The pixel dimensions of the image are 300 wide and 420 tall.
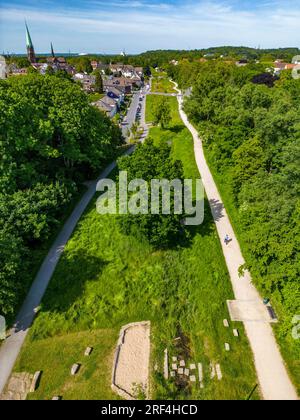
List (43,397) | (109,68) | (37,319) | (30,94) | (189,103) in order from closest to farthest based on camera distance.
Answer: (43,397)
(37,319)
(30,94)
(189,103)
(109,68)

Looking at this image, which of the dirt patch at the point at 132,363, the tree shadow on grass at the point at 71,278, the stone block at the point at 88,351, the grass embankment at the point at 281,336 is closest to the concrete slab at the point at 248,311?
the grass embankment at the point at 281,336

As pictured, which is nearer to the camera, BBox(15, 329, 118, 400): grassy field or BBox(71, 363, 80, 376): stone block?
BBox(15, 329, 118, 400): grassy field

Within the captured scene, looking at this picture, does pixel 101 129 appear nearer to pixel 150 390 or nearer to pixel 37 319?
pixel 37 319

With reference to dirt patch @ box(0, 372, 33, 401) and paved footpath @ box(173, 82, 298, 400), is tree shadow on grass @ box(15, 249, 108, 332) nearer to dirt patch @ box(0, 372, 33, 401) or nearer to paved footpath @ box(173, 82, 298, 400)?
dirt patch @ box(0, 372, 33, 401)

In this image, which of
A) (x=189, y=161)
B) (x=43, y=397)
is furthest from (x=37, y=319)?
(x=189, y=161)

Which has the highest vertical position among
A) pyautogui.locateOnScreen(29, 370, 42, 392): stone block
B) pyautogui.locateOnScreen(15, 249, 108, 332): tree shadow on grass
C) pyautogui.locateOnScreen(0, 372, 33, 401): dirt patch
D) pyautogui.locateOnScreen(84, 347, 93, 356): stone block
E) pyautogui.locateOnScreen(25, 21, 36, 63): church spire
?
pyautogui.locateOnScreen(25, 21, 36, 63): church spire

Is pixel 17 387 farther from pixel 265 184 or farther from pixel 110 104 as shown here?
pixel 110 104

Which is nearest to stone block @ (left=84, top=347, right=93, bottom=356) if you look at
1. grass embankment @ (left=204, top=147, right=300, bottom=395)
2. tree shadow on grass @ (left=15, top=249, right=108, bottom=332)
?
tree shadow on grass @ (left=15, top=249, right=108, bottom=332)

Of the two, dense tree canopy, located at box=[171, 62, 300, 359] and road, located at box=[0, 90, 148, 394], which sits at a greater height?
dense tree canopy, located at box=[171, 62, 300, 359]
